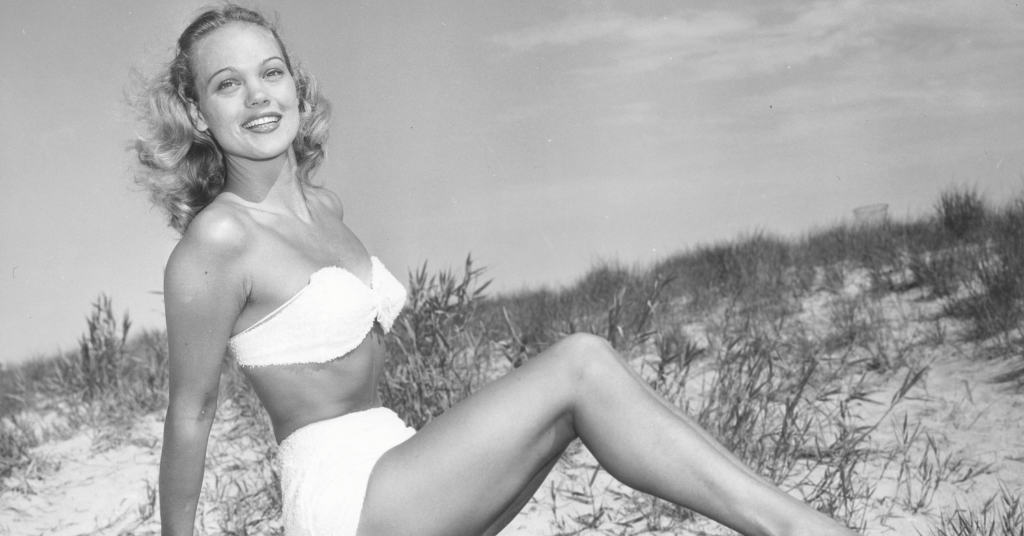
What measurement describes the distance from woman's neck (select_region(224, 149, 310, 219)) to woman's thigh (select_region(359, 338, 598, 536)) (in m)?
0.77

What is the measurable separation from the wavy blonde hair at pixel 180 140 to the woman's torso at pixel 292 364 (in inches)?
8.7

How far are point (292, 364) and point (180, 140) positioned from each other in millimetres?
718

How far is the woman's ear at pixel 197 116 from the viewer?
7.11ft

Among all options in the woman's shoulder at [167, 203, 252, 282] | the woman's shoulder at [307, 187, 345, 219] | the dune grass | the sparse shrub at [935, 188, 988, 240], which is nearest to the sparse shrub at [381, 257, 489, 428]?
the dune grass

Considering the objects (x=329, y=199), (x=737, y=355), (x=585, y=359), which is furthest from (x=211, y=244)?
(x=737, y=355)

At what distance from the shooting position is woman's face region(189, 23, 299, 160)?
6.86 ft

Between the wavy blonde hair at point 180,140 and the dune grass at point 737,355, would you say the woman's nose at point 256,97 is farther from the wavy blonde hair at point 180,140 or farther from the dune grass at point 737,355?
the dune grass at point 737,355

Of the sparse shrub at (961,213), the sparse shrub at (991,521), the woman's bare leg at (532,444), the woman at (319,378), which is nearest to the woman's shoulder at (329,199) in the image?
the woman at (319,378)

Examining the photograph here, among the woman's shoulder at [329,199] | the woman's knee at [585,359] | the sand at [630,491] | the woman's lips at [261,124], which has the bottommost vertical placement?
the sand at [630,491]

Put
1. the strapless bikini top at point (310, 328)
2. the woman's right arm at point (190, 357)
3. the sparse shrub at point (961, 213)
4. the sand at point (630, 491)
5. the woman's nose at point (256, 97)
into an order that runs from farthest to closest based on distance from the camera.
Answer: the sparse shrub at point (961, 213) → the sand at point (630, 491) → the woman's nose at point (256, 97) → the strapless bikini top at point (310, 328) → the woman's right arm at point (190, 357)

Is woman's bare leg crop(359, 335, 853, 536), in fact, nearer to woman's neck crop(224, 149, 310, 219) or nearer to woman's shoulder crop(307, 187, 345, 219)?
woman's neck crop(224, 149, 310, 219)

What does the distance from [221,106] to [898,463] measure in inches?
102

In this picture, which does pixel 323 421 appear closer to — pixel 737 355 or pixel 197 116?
pixel 197 116

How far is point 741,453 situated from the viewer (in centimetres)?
296
